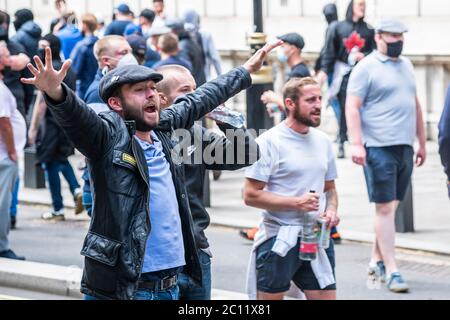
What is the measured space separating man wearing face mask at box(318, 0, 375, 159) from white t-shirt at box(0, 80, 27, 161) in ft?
18.6

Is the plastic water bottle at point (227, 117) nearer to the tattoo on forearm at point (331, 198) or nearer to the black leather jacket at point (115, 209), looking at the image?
the black leather jacket at point (115, 209)

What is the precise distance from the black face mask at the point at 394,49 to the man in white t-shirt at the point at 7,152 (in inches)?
127

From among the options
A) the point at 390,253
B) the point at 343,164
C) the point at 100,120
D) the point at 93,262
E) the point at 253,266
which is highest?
the point at 100,120

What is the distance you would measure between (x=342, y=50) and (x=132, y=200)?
1042 centimetres

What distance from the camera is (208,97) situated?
20.5 feet

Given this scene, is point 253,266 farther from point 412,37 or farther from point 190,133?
point 412,37

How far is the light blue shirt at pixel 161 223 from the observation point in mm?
5746

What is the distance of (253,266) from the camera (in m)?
7.46

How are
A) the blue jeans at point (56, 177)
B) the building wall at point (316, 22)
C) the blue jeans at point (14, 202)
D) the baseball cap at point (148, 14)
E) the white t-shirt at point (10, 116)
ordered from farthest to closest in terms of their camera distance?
the baseball cap at point (148, 14)
the building wall at point (316, 22)
the blue jeans at point (56, 177)
the blue jeans at point (14, 202)
the white t-shirt at point (10, 116)

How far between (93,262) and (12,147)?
4.96 m

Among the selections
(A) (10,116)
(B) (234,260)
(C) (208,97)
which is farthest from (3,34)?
(C) (208,97)

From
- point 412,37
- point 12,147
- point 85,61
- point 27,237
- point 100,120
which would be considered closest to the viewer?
point 100,120

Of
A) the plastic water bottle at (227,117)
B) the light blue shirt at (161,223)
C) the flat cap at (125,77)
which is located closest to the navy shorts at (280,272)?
the plastic water bottle at (227,117)
